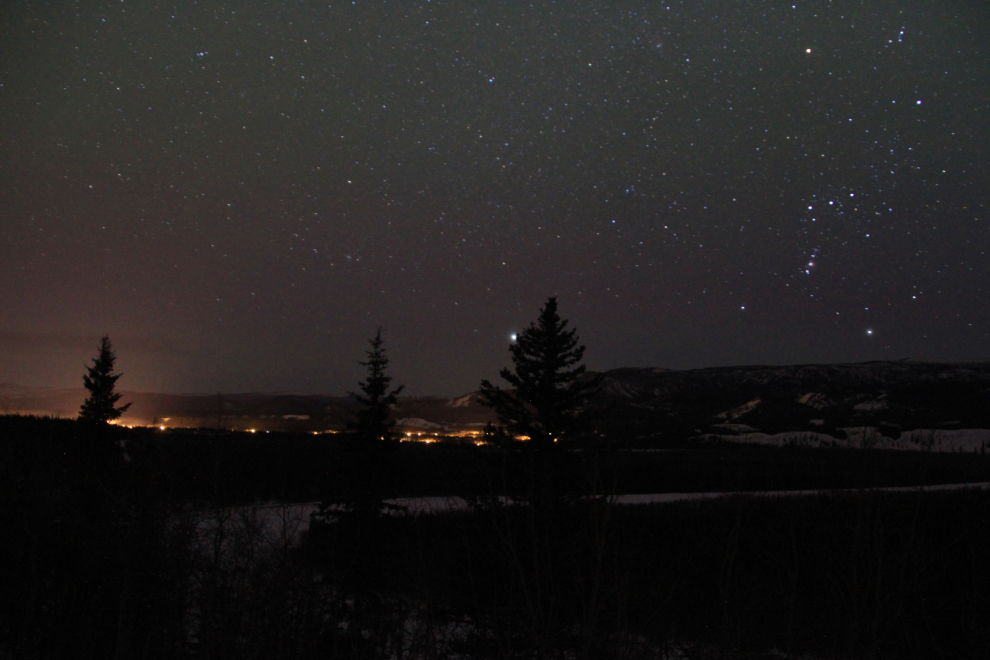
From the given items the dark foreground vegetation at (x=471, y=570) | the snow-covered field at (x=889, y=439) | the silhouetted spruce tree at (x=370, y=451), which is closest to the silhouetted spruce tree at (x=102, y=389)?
the dark foreground vegetation at (x=471, y=570)

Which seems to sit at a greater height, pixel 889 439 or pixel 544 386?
pixel 544 386

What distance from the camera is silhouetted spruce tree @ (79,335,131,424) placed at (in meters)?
42.7

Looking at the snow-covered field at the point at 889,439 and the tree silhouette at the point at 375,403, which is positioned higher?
the tree silhouette at the point at 375,403

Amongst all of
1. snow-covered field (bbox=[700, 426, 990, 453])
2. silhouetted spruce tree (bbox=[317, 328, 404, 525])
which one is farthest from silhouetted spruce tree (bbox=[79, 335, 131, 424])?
snow-covered field (bbox=[700, 426, 990, 453])

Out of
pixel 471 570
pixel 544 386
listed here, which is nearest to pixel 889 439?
pixel 544 386

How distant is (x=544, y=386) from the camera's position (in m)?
25.8

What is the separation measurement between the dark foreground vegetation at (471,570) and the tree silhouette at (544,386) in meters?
1.64

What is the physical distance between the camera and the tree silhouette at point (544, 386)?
25547 mm

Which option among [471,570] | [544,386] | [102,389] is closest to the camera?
[471,570]

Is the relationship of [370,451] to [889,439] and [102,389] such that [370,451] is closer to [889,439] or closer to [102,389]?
[102,389]

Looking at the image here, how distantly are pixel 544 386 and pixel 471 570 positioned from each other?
1512 centimetres

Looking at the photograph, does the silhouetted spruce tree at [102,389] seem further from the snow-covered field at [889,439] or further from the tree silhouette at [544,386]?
the snow-covered field at [889,439]

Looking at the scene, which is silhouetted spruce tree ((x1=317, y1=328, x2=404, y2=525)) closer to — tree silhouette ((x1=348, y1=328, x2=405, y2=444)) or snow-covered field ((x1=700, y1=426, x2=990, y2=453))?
tree silhouette ((x1=348, y1=328, x2=405, y2=444))

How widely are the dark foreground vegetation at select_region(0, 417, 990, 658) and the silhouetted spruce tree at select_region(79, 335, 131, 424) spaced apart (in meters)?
4.49
